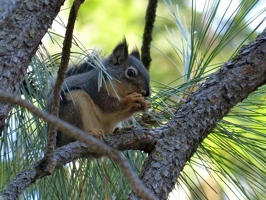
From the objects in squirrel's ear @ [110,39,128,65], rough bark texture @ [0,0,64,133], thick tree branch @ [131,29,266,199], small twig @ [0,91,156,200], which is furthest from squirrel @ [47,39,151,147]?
small twig @ [0,91,156,200]

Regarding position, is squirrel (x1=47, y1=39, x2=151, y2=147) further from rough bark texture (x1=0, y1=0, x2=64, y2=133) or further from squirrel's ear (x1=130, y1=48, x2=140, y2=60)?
rough bark texture (x1=0, y1=0, x2=64, y2=133)

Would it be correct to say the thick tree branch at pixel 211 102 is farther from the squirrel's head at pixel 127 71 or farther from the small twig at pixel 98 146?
the small twig at pixel 98 146

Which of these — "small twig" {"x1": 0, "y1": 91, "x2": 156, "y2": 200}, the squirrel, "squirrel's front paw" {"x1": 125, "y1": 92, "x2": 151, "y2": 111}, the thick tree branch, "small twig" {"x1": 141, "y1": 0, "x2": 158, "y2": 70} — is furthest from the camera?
"small twig" {"x1": 141, "y1": 0, "x2": 158, "y2": 70}

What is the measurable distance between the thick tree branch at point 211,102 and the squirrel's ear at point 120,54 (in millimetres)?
590

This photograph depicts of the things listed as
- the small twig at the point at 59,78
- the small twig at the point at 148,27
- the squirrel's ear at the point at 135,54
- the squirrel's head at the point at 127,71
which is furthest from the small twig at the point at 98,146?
the squirrel's ear at the point at 135,54

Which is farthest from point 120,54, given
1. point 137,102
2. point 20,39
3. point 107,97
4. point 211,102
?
point 20,39

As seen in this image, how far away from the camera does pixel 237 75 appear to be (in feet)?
4.33

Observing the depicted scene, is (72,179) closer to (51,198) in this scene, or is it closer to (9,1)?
(51,198)

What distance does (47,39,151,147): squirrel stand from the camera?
1701 millimetres

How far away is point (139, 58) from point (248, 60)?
2.29 feet

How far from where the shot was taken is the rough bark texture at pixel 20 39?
1.03 m

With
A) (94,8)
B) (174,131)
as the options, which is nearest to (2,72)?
(174,131)

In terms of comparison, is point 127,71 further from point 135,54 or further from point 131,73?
point 135,54

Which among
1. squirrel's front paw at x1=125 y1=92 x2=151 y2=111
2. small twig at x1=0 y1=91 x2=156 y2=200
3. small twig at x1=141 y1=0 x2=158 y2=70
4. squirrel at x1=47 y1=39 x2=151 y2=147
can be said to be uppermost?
small twig at x1=141 y1=0 x2=158 y2=70
